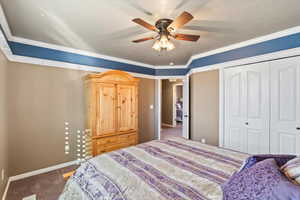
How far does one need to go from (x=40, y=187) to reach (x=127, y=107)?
1.95 m

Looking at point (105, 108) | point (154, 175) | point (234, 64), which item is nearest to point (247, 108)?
point (234, 64)

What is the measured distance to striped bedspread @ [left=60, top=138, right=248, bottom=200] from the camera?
1066mm

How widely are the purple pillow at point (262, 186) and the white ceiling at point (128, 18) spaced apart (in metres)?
1.70

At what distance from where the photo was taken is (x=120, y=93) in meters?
3.24

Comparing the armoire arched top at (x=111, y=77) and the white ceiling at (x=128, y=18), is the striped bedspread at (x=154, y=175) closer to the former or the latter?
the armoire arched top at (x=111, y=77)

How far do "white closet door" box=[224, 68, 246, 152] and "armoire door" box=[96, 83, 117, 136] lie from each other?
7.75 ft

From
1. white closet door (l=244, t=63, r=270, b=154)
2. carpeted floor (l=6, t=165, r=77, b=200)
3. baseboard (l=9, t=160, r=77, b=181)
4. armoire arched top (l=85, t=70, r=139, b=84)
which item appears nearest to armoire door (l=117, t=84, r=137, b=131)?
armoire arched top (l=85, t=70, r=139, b=84)

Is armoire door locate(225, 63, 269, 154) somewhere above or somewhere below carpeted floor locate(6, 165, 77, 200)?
above

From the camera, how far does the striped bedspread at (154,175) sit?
1.07m

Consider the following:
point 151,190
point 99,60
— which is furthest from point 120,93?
point 151,190

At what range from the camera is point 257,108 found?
111 inches

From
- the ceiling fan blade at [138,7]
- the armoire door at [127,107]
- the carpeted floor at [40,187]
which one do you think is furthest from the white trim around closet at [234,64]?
the carpeted floor at [40,187]

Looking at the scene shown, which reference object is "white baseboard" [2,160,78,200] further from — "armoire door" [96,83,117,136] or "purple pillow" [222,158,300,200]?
"purple pillow" [222,158,300,200]

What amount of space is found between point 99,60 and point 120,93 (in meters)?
1.00
